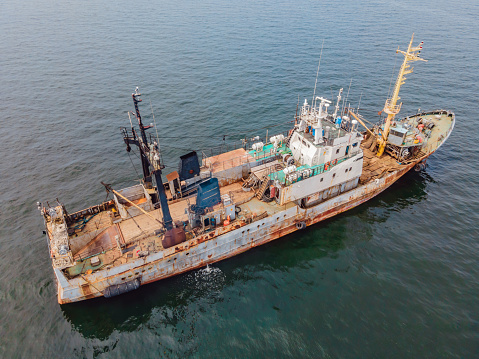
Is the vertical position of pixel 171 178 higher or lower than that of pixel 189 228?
higher

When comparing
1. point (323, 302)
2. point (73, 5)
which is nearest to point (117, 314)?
point (323, 302)

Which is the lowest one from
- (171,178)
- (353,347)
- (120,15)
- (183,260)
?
(353,347)

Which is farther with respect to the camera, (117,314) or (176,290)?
(176,290)

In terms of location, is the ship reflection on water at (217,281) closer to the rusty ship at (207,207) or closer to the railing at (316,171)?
the rusty ship at (207,207)

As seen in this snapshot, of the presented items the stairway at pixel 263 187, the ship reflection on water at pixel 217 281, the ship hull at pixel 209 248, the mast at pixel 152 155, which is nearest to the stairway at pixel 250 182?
the stairway at pixel 263 187

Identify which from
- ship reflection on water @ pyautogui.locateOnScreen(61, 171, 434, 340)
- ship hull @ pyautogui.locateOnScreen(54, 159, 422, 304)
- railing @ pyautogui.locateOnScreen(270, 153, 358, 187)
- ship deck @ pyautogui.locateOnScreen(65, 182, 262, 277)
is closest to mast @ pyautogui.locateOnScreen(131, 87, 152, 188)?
ship deck @ pyautogui.locateOnScreen(65, 182, 262, 277)

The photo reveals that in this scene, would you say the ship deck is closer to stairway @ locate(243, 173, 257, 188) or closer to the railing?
stairway @ locate(243, 173, 257, 188)

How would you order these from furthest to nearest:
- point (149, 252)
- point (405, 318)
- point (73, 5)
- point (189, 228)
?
point (73, 5) → point (189, 228) → point (149, 252) → point (405, 318)

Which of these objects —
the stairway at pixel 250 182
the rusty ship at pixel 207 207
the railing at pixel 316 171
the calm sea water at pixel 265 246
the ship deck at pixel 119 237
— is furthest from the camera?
the stairway at pixel 250 182

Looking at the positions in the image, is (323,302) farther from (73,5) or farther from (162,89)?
(73,5)
